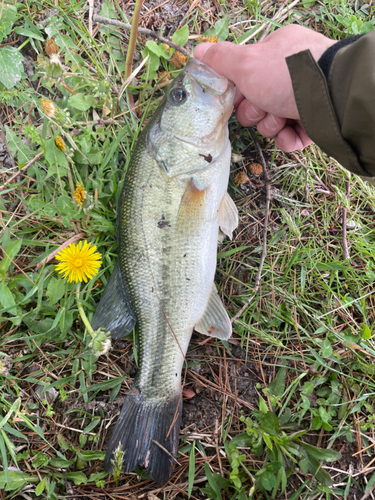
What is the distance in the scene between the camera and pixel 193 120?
2.38 metres

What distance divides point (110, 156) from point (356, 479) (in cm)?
Answer: 328

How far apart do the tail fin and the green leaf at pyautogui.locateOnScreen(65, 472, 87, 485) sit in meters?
0.21

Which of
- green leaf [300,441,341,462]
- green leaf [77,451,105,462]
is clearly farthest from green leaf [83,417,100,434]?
green leaf [300,441,341,462]

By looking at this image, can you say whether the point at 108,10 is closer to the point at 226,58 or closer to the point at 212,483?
the point at 226,58

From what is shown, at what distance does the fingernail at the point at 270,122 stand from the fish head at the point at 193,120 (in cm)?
39

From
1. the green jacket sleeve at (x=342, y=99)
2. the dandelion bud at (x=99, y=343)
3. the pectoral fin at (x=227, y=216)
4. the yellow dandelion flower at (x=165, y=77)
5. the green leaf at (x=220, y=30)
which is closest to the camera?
the green jacket sleeve at (x=342, y=99)

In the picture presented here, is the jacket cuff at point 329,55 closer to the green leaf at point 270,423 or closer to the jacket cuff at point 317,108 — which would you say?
the jacket cuff at point 317,108

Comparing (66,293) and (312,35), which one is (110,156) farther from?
(312,35)

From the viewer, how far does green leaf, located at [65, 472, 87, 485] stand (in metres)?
2.35

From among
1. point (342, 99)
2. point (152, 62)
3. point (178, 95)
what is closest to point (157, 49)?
point (152, 62)

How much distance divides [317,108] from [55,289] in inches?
89.7

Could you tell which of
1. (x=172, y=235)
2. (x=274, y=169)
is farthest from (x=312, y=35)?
(x=172, y=235)

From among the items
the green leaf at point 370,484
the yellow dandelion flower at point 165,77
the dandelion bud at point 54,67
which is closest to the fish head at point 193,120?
the yellow dandelion flower at point 165,77

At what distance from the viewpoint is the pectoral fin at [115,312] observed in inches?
99.4
